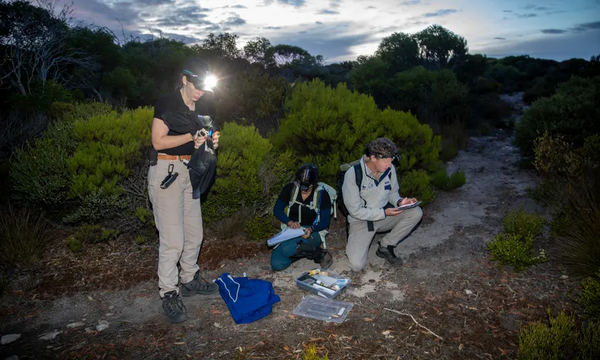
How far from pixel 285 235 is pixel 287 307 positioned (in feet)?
3.13

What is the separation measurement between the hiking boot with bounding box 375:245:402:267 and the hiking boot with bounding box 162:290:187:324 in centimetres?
268

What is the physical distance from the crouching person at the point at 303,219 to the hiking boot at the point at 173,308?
1.41 m

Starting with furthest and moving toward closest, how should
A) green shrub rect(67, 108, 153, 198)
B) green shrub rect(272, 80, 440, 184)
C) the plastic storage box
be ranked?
green shrub rect(272, 80, 440, 184) < green shrub rect(67, 108, 153, 198) < the plastic storage box

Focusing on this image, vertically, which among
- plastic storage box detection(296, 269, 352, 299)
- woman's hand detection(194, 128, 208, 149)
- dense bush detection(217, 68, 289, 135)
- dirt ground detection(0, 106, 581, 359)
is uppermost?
dense bush detection(217, 68, 289, 135)

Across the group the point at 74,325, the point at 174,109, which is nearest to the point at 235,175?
the point at 174,109

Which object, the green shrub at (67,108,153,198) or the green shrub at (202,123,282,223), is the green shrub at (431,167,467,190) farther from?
the green shrub at (67,108,153,198)

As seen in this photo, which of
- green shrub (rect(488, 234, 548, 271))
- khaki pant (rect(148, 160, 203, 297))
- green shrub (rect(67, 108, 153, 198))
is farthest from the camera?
green shrub (rect(67, 108, 153, 198))

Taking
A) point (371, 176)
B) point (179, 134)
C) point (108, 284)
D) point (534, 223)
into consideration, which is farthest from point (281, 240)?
point (534, 223)

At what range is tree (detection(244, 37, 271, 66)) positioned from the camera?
85.5ft

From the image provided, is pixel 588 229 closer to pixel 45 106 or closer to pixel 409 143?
pixel 409 143

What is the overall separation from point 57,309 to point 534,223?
6090 mm

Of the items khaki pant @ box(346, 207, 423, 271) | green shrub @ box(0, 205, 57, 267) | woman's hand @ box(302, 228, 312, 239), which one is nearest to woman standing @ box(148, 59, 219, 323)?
woman's hand @ box(302, 228, 312, 239)

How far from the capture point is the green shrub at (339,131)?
6832 mm

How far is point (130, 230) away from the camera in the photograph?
18.8 ft
